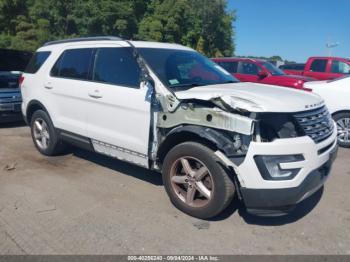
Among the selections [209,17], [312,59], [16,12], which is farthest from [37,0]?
[312,59]

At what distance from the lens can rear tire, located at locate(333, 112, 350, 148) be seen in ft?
21.5

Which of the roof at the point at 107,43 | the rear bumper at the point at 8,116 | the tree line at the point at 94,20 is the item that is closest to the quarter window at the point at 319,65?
the roof at the point at 107,43

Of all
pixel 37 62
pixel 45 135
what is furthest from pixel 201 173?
pixel 37 62

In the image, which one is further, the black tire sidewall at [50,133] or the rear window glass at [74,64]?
the black tire sidewall at [50,133]

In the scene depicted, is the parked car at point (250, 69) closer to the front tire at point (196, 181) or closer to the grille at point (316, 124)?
the grille at point (316, 124)

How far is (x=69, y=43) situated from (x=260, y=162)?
3643 mm

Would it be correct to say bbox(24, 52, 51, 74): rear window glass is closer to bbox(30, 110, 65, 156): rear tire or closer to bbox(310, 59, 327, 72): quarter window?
bbox(30, 110, 65, 156): rear tire

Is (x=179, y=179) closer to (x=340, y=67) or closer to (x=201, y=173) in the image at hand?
(x=201, y=173)

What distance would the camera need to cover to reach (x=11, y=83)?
8094 millimetres

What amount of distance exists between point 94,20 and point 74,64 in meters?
31.0

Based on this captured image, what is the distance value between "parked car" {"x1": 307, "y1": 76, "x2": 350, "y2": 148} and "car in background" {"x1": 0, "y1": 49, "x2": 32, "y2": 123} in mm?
6343

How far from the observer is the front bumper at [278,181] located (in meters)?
3.07

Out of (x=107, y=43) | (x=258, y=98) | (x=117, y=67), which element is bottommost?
(x=258, y=98)

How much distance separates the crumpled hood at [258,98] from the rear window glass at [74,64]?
1.74m
